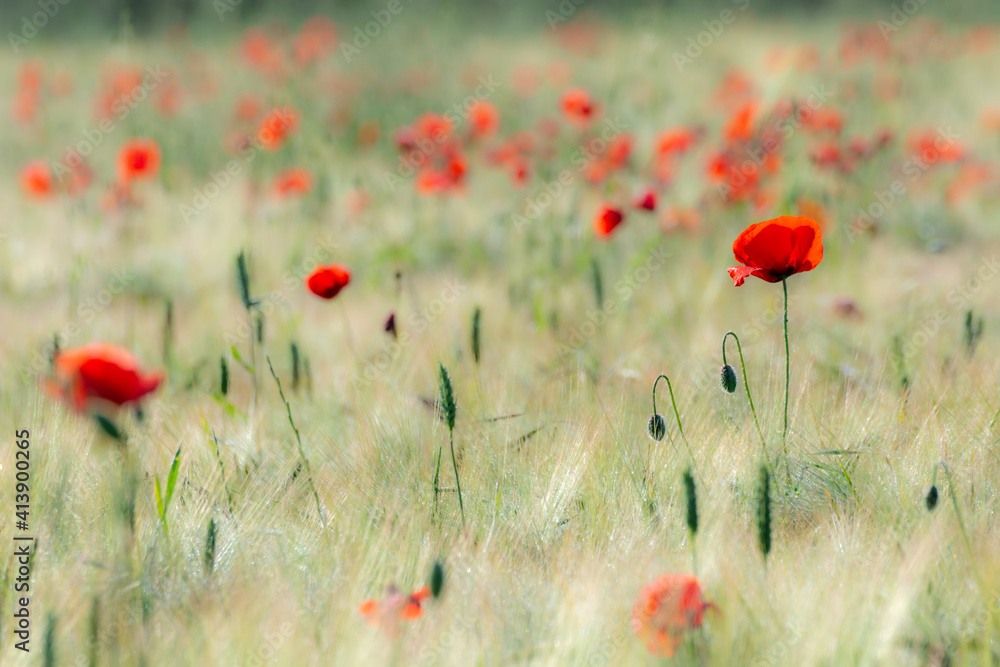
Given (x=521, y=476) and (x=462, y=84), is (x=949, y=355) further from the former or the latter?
(x=462, y=84)

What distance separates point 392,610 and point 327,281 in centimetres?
73

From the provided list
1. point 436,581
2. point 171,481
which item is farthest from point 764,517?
point 171,481

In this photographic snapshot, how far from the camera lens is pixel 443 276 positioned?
281cm

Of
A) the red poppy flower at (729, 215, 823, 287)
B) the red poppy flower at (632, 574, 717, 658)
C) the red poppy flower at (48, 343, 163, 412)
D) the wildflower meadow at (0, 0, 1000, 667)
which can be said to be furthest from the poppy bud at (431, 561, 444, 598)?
the red poppy flower at (729, 215, 823, 287)

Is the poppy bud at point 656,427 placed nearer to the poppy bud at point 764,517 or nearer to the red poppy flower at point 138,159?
the poppy bud at point 764,517

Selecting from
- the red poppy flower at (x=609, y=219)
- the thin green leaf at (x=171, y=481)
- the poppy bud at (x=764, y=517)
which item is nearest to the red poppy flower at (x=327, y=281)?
the thin green leaf at (x=171, y=481)

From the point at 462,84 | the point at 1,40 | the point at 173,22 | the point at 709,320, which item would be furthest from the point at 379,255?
the point at 1,40

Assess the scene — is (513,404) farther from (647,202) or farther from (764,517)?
(647,202)

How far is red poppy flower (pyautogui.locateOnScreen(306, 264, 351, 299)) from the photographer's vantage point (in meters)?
1.52

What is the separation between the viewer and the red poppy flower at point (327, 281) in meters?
1.52

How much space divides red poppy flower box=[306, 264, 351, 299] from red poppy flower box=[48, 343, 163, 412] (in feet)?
2.19

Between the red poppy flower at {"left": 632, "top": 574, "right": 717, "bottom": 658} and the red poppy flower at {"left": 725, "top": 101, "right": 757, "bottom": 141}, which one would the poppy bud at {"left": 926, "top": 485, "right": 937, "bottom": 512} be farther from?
the red poppy flower at {"left": 725, "top": 101, "right": 757, "bottom": 141}

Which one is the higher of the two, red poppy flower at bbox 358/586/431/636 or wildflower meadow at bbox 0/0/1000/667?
wildflower meadow at bbox 0/0/1000/667

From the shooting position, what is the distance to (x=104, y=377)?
0.84m
